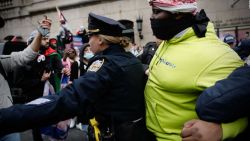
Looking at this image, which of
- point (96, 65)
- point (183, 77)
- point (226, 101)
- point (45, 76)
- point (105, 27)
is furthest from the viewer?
point (45, 76)

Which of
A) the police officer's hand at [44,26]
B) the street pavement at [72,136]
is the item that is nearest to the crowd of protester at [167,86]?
the police officer's hand at [44,26]

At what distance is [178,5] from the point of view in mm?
2035

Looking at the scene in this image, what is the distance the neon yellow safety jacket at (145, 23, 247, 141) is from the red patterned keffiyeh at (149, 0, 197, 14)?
5.3 inches

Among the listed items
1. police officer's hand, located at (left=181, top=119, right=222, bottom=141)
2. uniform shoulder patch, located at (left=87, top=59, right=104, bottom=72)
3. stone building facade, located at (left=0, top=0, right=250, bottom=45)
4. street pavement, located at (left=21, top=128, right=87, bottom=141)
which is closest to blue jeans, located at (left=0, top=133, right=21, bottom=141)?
uniform shoulder patch, located at (left=87, top=59, right=104, bottom=72)

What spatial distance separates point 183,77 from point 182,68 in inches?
2.1

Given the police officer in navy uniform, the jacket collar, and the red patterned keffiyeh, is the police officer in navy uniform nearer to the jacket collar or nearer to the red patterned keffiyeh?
the jacket collar

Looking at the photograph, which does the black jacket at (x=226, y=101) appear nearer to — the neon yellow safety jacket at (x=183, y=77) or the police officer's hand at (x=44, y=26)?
the neon yellow safety jacket at (x=183, y=77)

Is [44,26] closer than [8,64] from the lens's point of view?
Yes

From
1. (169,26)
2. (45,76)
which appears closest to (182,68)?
(169,26)

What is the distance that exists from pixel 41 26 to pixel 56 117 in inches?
77.0

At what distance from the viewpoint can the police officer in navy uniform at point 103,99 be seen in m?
1.76

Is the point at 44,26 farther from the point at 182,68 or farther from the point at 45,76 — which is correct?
the point at 45,76

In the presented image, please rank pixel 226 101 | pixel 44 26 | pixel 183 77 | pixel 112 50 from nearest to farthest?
pixel 226 101
pixel 183 77
pixel 112 50
pixel 44 26

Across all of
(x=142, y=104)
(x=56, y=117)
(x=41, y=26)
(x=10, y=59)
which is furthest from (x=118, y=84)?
(x=10, y=59)
